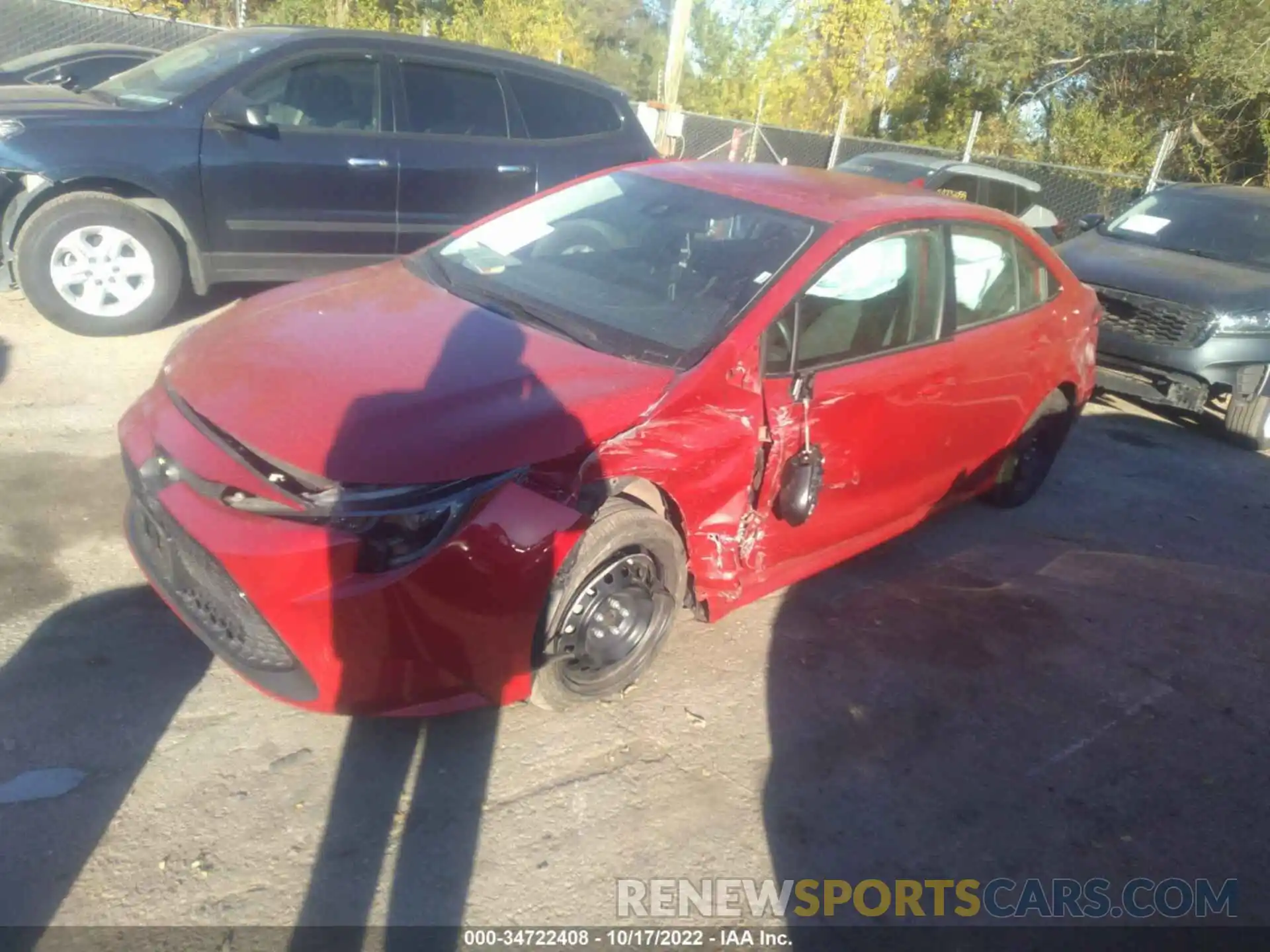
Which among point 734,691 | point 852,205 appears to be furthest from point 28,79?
point 734,691

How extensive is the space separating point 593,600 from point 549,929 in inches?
37.8

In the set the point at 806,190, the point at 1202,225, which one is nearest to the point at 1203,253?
the point at 1202,225

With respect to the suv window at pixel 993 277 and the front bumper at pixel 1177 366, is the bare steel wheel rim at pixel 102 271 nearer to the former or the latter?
the suv window at pixel 993 277

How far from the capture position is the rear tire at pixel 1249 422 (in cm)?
709

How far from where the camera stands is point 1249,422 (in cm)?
714

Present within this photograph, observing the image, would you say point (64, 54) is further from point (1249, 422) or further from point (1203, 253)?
point (1249, 422)

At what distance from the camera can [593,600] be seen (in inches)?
124

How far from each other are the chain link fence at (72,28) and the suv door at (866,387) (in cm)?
1326

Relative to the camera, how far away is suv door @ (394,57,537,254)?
→ 6.72 metres

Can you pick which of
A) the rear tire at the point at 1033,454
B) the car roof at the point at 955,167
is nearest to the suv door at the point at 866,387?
the rear tire at the point at 1033,454

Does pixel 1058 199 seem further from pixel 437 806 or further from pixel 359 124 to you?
pixel 437 806

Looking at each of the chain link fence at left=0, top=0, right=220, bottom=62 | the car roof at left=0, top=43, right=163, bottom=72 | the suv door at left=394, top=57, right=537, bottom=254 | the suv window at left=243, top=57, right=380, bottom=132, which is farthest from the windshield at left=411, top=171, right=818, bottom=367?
the chain link fence at left=0, top=0, right=220, bottom=62

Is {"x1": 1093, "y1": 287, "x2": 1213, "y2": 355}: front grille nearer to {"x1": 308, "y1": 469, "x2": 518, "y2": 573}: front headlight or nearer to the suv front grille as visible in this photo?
the suv front grille

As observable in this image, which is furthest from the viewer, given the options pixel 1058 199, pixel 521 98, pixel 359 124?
pixel 1058 199
